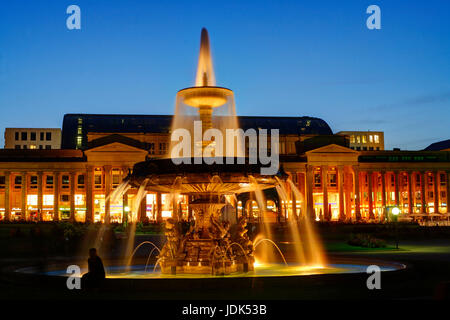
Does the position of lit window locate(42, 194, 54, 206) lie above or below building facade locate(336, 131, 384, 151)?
below

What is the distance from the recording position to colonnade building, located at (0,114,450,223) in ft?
313

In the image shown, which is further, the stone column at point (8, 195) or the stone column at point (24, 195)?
the stone column at point (24, 195)

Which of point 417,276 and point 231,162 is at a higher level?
point 231,162

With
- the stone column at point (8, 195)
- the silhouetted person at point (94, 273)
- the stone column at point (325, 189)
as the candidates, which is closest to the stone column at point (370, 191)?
the stone column at point (325, 189)

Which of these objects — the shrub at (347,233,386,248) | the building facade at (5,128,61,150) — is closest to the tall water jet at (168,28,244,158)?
the shrub at (347,233,386,248)

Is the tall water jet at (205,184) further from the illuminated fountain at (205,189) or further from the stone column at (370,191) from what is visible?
the stone column at (370,191)

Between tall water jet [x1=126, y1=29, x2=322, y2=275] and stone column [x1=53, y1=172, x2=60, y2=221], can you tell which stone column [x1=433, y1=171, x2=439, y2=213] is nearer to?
stone column [x1=53, y1=172, x2=60, y2=221]

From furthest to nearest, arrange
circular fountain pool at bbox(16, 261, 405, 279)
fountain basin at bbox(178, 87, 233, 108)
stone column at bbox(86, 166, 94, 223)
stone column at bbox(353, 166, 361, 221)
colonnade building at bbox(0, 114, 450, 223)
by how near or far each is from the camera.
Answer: stone column at bbox(353, 166, 361, 221)
colonnade building at bbox(0, 114, 450, 223)
stone column at bbox(86, 166, 94, 223)
fountain basin at bbox(178, 87, 233, 108)
circular fountain pool at bbox(16, 261, 405, 279)

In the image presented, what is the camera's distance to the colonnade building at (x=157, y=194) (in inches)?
3760

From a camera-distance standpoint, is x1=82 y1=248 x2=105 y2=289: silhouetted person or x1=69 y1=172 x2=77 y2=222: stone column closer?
x1=82 y1=248 x2=105 y2=289: silhouetted person

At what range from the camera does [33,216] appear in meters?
98.8
